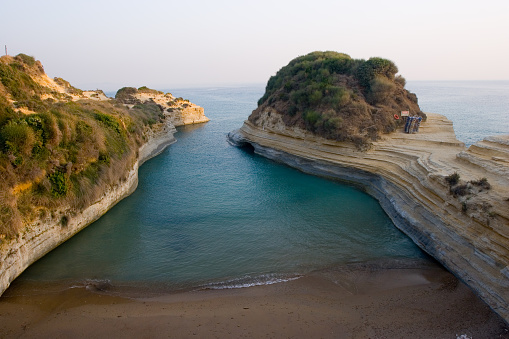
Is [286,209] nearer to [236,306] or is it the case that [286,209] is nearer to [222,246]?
[222,246]

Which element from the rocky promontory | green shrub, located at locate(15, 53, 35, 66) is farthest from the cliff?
the rocky promontory

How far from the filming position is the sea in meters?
13.0

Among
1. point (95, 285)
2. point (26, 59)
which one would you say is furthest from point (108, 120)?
point (26, 59)

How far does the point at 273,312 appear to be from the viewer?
1076 cm

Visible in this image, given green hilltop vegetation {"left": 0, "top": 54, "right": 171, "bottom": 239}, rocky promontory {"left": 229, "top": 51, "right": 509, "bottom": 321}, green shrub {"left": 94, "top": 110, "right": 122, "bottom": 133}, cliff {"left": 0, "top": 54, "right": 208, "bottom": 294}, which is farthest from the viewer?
green shrub {"left": 94, "top": 110, "right": 122, "bottom": 133}

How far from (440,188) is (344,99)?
1566 centimetres

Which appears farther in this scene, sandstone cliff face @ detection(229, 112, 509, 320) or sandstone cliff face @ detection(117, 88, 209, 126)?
sandstone cliff face @ detection(117, 88, 209, 126)

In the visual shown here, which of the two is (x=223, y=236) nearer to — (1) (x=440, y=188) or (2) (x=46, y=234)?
(2) (x=46, y=234)

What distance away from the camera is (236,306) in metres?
11.1

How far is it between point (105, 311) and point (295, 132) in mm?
24632

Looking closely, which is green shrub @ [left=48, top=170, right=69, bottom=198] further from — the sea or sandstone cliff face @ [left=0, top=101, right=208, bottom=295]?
the sea

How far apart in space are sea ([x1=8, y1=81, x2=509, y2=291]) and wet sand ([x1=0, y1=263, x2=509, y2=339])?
803 millimetres

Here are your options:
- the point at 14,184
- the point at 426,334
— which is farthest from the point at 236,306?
the point at 14,184

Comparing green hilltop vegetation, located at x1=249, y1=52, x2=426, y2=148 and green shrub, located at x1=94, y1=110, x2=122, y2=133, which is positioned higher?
green hilltop vegetation, located at x1=249, y1=52, x2=426, y2=148
